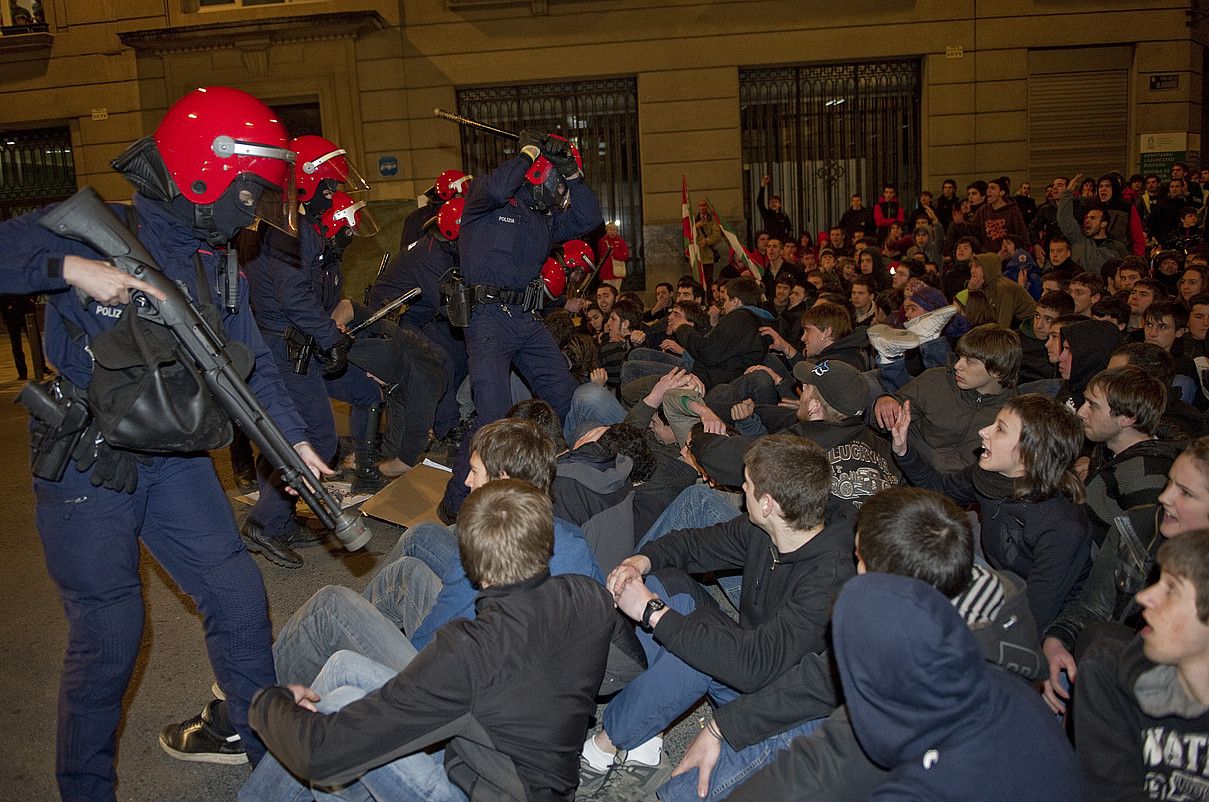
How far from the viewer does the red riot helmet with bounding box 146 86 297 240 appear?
2918 mm

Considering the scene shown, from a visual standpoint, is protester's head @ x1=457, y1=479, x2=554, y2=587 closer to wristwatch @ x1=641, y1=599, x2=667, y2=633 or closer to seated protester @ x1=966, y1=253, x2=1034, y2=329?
wristwatch @ x1=641, y1=599, x2=667, y2=633

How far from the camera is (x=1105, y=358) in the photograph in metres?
5.22

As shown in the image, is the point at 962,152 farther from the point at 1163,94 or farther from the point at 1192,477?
the point at 1192,477

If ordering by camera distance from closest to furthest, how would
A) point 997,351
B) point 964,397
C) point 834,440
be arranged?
point 834,440
point 997,351
point 964,397

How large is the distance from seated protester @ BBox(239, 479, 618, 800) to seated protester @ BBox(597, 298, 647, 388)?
4.95 m

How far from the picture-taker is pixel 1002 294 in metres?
8.59

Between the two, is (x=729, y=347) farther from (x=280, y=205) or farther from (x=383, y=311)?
(x=280, y=205)

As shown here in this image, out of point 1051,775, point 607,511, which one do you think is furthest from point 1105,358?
point 1051,775

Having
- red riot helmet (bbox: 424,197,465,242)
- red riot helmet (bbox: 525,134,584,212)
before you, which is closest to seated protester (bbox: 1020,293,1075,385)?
red riot helmet (bbox: 525,134,584,212)

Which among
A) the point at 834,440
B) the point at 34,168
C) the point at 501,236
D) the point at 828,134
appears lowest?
the point at 834,440

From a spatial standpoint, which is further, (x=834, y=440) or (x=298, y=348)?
(x=298, y=348)

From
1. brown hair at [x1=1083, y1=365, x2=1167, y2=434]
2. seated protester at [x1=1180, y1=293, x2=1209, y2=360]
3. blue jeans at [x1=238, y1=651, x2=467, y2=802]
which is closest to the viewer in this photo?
blue jeans at [x1=238, y1=651, x2=467, y2=802]

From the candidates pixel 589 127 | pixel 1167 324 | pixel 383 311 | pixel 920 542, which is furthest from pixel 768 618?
pixel 589 127

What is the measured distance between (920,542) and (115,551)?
7.11 ft
